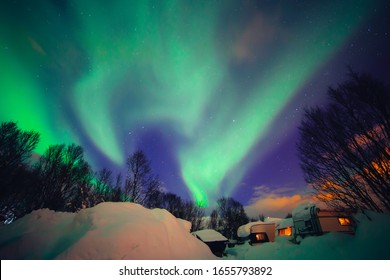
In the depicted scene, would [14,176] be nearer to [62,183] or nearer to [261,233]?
[62,183]

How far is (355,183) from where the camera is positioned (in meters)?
7.63

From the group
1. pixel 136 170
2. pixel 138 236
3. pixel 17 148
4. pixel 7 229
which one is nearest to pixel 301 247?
pixel 138 236

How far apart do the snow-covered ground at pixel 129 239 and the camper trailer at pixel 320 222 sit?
1400 centimetres

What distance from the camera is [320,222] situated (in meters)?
17.0

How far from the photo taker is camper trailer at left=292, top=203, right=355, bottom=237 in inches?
667

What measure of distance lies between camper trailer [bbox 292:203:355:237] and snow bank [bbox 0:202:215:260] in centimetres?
1640

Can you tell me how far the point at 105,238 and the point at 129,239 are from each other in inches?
20.3

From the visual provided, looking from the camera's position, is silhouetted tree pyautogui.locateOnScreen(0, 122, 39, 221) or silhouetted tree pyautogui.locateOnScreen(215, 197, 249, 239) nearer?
silhouetted tree pyautogui.locateOnScreen(0, 122, 39, 221)

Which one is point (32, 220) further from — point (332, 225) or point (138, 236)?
point (332, 225)

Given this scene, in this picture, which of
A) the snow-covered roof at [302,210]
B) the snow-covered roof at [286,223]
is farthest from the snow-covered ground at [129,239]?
Answer: the snow-covered roof at [286,223]

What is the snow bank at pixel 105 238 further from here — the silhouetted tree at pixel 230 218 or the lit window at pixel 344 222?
the silhouetted tree at pixel 230 218

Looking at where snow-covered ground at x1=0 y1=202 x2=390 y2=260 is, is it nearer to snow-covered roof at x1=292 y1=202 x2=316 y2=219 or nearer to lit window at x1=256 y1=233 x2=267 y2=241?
snow-covered roof at x1=292 y1=202 x2=316 y2=219

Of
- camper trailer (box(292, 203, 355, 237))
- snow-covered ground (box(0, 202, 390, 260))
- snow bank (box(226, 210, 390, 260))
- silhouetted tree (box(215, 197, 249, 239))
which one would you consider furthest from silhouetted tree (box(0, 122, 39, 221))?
silhouetted tree (box(215, 197, 249, 239))
